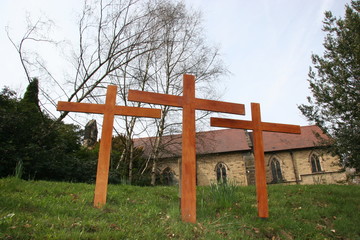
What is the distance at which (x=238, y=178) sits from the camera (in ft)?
72.9

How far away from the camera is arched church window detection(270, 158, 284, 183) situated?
22797 millimetres

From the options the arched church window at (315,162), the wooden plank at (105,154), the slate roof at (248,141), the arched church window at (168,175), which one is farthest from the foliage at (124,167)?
the arched church window at (315,162)

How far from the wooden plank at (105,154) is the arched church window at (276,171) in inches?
816

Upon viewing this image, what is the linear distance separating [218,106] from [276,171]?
1989 cm

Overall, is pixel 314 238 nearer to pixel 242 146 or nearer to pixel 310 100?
pixel 310 100

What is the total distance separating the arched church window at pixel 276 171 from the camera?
22797 mm

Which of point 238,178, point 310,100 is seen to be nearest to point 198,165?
point 238,178

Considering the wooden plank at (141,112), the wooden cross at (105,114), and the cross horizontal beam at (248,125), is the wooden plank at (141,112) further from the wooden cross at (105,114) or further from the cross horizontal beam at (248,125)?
the cross horizontal beam at (248,125)

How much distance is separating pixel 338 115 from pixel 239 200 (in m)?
5.35

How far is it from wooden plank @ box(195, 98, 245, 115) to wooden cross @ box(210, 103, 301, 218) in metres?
0.20

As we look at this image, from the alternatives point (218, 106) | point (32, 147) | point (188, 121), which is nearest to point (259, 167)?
point (218, 106)

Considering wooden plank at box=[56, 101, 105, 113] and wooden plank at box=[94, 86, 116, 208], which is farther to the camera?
wooden plank at box=[56, 101, 105, 113]

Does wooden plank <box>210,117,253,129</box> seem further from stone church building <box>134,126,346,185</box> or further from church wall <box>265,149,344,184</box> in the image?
church wall <box>265,149,344,184</box>

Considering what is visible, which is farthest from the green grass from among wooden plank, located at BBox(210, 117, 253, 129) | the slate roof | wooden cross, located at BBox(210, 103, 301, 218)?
the slate roof
